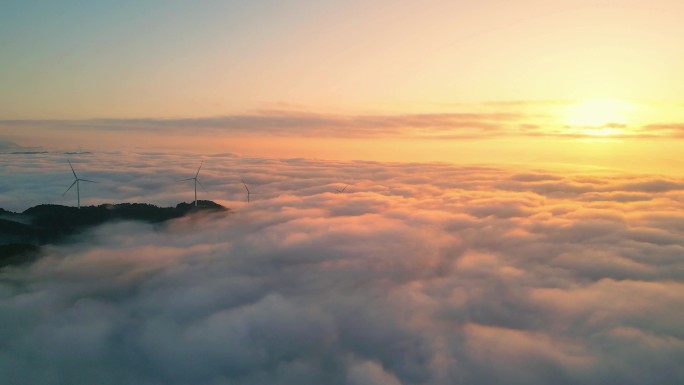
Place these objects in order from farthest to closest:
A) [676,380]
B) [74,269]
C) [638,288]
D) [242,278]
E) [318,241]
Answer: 1. [318,241]
2. [74,269]
3. [242,278]
4. [638,288]
5. [676,380]

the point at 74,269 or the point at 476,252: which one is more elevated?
the point at 476,252

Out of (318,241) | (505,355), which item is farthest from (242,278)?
(505,355)

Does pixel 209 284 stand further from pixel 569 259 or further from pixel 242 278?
pixel 569 259

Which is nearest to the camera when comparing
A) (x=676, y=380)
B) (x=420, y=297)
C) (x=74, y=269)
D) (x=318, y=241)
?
(x=676, y=380)

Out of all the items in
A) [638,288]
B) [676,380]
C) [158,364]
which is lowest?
[158,364]

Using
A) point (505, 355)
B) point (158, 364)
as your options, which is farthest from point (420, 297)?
point (158, 364)

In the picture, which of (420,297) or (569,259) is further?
(569,259)

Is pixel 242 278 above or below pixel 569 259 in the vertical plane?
below

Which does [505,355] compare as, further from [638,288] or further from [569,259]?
[569,259]

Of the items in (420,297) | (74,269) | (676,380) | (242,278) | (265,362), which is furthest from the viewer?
(74,269)
